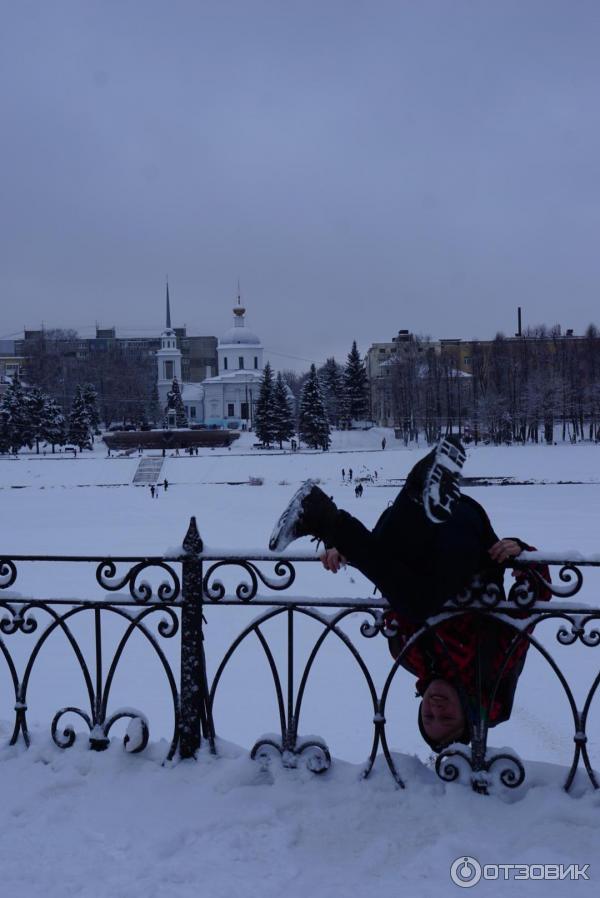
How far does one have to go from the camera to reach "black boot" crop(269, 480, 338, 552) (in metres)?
2.73

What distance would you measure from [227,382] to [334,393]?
10.7 metres

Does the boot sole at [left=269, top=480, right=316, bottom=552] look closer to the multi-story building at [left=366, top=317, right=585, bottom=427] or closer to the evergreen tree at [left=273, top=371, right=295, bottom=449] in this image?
the evergreen tree at [left=273, top=371, right=295, bottom=449]

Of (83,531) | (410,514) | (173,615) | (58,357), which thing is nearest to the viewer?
(410,514)

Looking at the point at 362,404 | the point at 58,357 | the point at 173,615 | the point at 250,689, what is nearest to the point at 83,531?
the point at 250,689

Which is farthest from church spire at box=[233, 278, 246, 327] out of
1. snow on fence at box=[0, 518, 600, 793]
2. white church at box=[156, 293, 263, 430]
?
snow on fence at box=[0, 518, 600, 793]

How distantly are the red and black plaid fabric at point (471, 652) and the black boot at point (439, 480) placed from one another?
19.7 inches

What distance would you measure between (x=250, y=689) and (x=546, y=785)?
681 centimetres

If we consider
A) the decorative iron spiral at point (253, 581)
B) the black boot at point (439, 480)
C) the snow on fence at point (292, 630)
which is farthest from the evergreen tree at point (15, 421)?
the black boot at point (439, 480)

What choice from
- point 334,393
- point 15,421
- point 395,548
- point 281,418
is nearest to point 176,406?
point 334,393

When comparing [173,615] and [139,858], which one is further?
[173,615]

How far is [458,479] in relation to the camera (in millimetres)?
2650

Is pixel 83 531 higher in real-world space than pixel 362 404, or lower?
lower

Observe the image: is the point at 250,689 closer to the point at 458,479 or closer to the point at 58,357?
the point at 458,479

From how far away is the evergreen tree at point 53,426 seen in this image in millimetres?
53969
